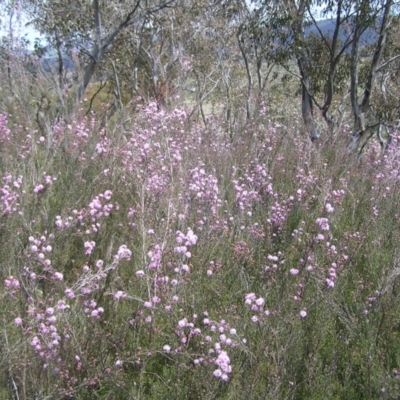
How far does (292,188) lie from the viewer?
4824 mm

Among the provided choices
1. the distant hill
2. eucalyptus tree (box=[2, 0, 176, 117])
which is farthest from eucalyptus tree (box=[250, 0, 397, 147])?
eucalyptus tree (box=[2, 0, 176, 117])

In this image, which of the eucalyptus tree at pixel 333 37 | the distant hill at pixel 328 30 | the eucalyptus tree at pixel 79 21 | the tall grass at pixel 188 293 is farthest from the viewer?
the eucalyptus tree at pixel 79 21

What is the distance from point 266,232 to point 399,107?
332 inches

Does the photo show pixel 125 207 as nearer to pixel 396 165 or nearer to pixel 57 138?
pixel 57 138

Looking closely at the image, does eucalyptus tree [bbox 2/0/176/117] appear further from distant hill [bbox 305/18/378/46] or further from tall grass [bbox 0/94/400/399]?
tall grass [bbox 0/94/400/399]

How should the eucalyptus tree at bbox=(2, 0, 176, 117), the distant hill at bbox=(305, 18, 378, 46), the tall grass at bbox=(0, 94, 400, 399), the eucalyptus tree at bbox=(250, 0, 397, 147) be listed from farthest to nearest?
1. the eucalyptus tree at bbox=(2, 0, 176, 117)
2. the distant hill at bbox=(305, 18, 378, 46)
3. the eucalyptus tree at bbox=(250, 0, 397, 147)
4. the tall grass at bbox=(0, 94, 400, 399)

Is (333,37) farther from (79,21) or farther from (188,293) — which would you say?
(79,21)

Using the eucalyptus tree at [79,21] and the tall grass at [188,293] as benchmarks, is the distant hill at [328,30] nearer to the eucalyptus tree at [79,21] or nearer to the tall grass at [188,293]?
the eucalyptus tree at [79,21]

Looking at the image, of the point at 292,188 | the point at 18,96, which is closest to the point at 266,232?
the point at 292,188

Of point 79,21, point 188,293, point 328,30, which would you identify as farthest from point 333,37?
point 79,21

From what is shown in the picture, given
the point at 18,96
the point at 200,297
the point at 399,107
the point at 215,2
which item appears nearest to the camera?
the point at 200,297

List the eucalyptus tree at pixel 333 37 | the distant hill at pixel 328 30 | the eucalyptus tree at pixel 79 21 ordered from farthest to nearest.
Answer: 1. the eucalyptus tree at pixel 79 21
2. the distant hill at pixel 328 30
3. the eucalyptus tree at pixel 333 37

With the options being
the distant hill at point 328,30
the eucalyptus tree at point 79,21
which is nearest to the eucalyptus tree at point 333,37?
the distant hill at point 328,30

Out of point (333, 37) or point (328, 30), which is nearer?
point (333, 37)
